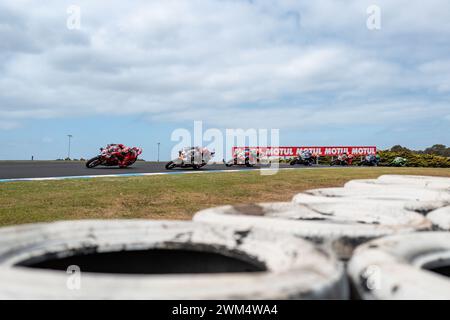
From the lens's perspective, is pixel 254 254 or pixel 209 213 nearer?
pixel 254 254

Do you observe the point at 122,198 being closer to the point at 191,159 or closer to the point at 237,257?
the point at 237,257

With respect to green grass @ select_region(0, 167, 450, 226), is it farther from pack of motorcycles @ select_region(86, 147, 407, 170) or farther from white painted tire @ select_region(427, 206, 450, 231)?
pack of motorcycles @ select_region(86, 147, 407, 170)

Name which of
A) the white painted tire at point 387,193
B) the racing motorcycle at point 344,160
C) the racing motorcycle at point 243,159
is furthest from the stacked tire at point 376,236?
the racing motorcycle at point 344,160

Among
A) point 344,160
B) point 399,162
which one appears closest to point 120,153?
point 344,160

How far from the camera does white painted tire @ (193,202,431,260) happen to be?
2.02m

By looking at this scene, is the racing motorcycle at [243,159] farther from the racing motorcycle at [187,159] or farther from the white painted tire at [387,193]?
the white painted tire at [387,193]

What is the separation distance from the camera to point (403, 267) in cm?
147

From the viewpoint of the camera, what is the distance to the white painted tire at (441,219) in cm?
245

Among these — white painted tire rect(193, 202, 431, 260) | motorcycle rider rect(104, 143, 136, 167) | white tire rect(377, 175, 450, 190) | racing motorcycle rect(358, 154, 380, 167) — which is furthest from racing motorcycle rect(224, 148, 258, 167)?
white painted tire rect(193, 202, 431, 260)

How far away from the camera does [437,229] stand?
244 cm

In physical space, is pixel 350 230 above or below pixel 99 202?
above
